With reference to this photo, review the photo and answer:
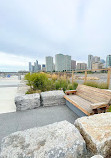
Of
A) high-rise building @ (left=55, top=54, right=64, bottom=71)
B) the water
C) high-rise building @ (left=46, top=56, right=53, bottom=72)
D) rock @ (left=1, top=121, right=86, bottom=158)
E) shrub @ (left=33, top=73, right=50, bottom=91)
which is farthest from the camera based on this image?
high-rise building @ (left=46, top=56, right=53, bottom=72)

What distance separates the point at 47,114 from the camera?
2.49 meters

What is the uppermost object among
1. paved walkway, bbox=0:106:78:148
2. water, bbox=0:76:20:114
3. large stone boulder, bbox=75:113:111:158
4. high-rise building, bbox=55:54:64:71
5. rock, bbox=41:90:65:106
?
high-rise building, bbox=55:54:64:71

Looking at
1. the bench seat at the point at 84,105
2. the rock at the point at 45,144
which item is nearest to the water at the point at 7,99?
the rock at the point at 45,144

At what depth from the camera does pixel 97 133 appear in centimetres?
100

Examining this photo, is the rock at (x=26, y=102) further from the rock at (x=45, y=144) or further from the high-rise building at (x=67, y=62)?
the high-rise building at (x=67, y=62)

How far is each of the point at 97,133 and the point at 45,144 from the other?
689mm

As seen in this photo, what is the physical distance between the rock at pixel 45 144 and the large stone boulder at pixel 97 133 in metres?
0.11

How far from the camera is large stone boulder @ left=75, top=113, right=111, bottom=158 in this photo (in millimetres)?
902

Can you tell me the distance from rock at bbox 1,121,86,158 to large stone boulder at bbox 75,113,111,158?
0.38ft

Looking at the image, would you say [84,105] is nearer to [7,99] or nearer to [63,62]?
[7,99]

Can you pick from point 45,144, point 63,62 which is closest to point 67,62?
point 63,62

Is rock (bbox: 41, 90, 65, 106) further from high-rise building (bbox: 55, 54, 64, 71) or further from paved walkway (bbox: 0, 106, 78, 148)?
high-rise building (bbox: 55, 54, 64, 71)

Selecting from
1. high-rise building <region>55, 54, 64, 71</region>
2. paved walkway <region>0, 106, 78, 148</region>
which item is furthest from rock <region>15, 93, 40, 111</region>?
high-rise building <region>55, 54, 64, 71</region>

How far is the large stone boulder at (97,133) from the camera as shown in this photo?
2.96 ft
